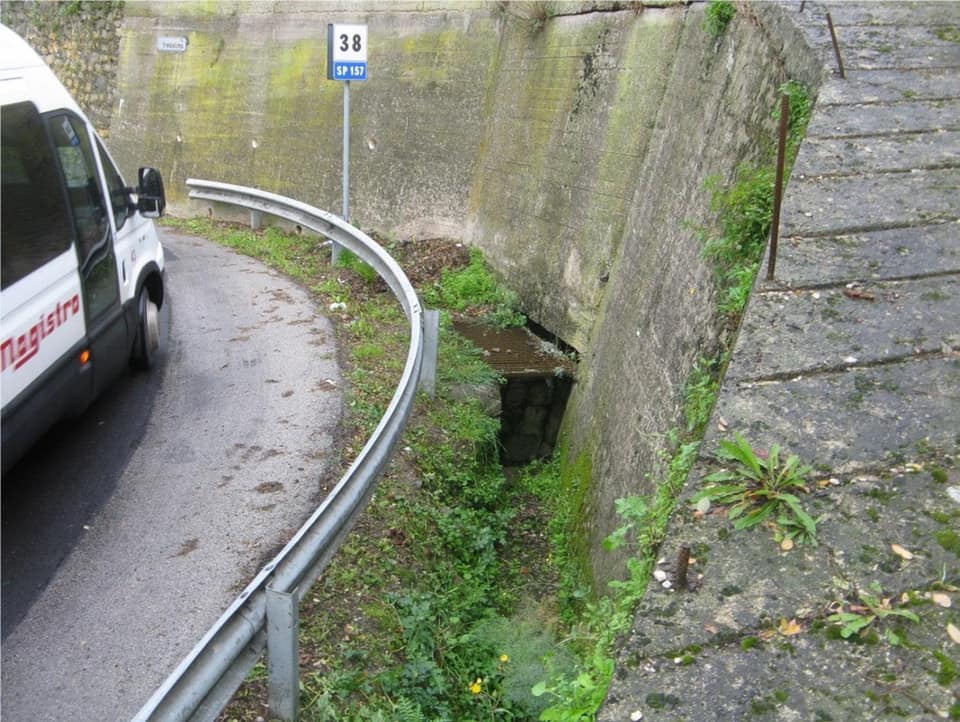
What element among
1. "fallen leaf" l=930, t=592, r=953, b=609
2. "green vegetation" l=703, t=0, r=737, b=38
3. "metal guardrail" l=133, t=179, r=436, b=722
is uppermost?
"green vegetation" l=703, t=0, r=737, b=38

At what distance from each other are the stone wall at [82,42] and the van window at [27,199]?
1253 cm

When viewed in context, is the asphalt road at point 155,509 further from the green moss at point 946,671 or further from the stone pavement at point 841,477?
the green moss at point 946,671

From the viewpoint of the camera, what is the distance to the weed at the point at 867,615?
7.85ft

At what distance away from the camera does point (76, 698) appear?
3748 millimetres

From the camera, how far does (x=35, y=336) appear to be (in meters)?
4.81

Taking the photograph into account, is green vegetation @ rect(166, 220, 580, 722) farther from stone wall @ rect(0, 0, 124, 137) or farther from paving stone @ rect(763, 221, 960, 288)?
stone wall @ rect(0, 0, 124, 137)

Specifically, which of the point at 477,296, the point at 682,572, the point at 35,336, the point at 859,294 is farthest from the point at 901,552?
the point at 477,296

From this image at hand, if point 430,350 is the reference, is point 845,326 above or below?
above

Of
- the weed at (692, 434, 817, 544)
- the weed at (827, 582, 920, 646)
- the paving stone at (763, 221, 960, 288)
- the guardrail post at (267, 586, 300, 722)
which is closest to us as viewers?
the weed at (827, 582, 920, 646)

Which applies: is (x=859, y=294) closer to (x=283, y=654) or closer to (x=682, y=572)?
(x=682, y=572)

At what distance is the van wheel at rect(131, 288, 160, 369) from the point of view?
6.99m

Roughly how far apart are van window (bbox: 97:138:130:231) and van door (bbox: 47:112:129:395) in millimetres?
207

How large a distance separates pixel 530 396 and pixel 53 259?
5032 millimetres

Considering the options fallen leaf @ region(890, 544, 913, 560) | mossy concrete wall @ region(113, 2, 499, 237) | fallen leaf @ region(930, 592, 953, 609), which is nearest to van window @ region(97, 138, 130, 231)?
fallen leaf @ region(890, 544, 913, 560)
